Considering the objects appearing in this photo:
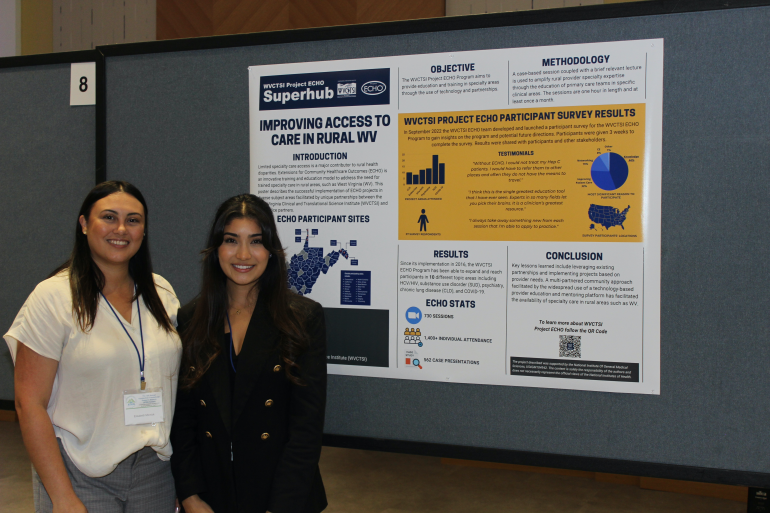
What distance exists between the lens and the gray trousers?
53.4 inches

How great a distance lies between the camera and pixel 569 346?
1.72 m

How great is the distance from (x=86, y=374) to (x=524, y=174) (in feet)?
4.63

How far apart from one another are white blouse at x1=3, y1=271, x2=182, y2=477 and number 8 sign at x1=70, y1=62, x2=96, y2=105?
3.70ft

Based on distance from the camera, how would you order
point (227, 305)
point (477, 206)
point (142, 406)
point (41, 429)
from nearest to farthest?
point (41, 429) < point (142, 406) < point (227, 305) < point (477, 206)

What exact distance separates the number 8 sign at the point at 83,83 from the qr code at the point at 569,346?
81.4 inches

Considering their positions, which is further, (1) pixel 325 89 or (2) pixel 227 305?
(1) pixel 325 89

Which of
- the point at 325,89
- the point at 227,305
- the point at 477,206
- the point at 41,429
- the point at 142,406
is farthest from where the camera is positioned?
the point at 325,89

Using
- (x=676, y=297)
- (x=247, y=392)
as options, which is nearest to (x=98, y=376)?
(x=247, y=392)

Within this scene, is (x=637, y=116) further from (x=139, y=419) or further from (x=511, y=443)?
(x=139, y=419)

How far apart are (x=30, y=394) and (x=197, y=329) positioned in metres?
0.41

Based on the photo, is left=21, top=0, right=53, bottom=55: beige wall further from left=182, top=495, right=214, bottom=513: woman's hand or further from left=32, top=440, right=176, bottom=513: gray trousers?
left=182, top=495, right=214, bottom=513: woman's hand

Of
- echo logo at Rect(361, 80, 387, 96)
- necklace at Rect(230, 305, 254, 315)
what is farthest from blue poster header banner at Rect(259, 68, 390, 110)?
necklace at Rect(230, 305, 254, 315)

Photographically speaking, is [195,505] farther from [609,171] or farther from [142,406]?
[609,171]

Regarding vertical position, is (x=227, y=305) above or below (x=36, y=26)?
below
